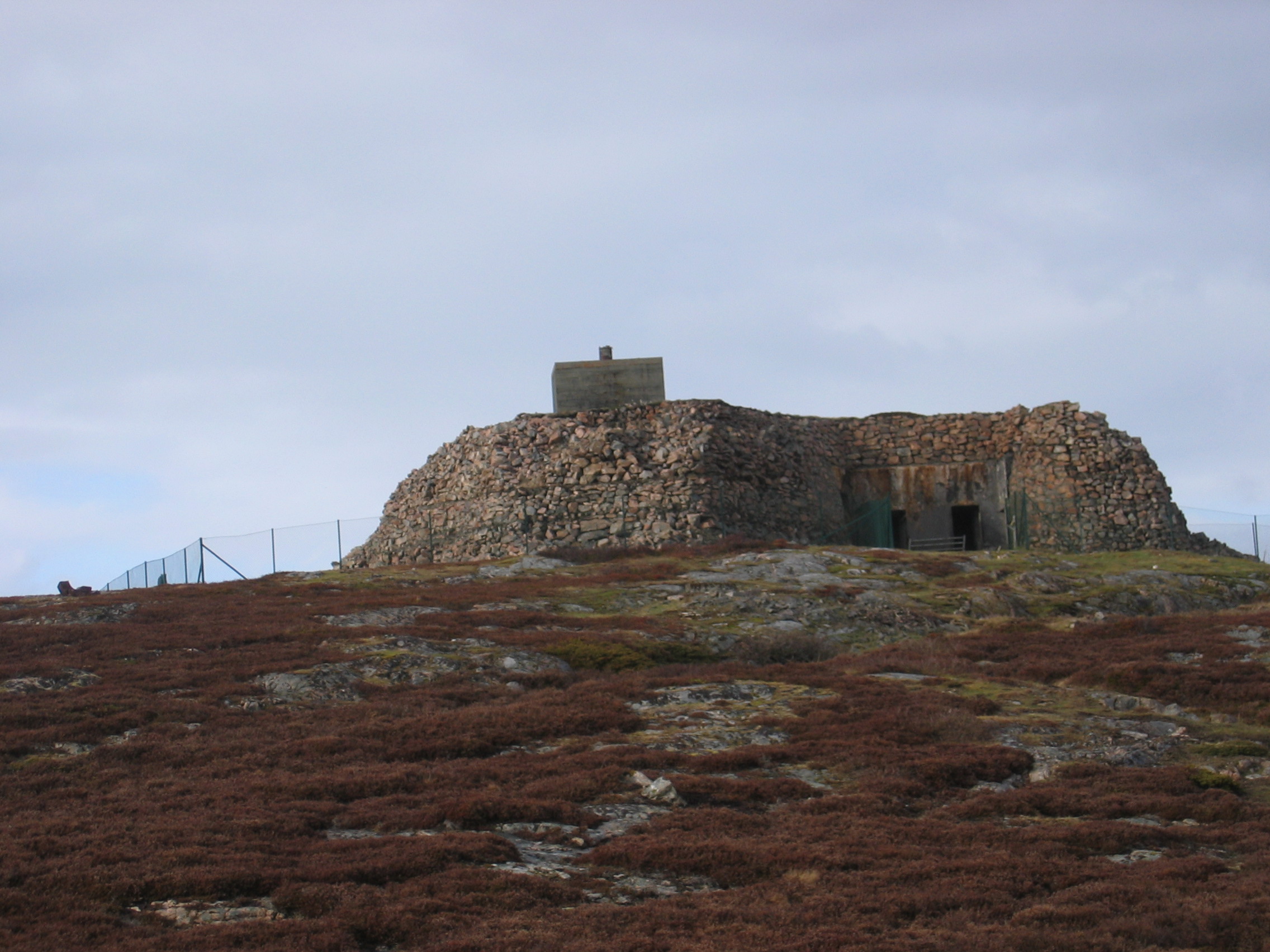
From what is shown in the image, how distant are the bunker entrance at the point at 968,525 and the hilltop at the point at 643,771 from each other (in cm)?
1543

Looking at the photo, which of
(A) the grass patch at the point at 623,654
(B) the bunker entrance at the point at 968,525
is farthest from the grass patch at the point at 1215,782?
(B) the bunker entrance at the point at 968,525

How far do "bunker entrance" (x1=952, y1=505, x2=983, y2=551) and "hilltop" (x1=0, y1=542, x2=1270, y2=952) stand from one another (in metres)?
15.4

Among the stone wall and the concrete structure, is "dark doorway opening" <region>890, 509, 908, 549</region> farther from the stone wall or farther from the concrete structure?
the concrete structure

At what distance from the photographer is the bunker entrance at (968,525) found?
152 feet

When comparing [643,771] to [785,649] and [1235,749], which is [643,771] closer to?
[1235,749]

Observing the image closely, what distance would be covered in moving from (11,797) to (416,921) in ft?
23.8

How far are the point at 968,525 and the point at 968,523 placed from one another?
0.05 metres

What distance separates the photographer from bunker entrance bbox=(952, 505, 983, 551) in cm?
4628

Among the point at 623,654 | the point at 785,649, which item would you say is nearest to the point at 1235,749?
the point at 785,649

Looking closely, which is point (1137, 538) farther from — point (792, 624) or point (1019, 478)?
point (792, 624)

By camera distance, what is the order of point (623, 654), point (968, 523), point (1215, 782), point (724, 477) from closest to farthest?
point (1215, 782) < point (623, 654) < point (724, 477) < point (968, 523)

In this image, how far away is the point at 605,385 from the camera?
4778cm

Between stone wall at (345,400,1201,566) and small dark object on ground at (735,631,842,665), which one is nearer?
small dark object on ground at (735,631,842,665)

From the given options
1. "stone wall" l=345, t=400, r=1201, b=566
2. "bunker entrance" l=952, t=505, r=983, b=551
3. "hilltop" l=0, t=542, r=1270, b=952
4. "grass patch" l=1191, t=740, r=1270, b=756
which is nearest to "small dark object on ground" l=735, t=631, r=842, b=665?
"hilltop" l=0, t=542, r=1270, b=952
